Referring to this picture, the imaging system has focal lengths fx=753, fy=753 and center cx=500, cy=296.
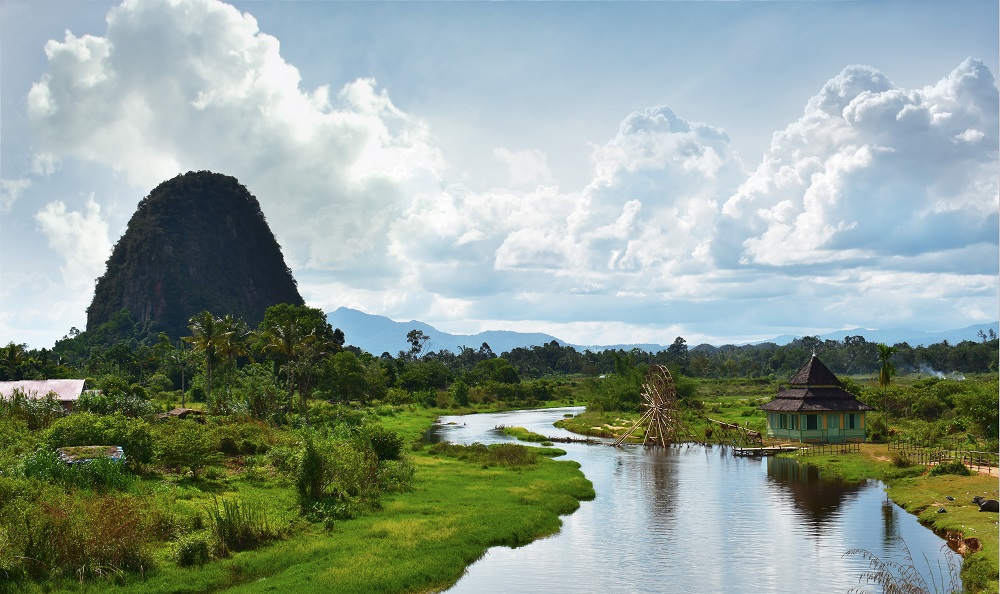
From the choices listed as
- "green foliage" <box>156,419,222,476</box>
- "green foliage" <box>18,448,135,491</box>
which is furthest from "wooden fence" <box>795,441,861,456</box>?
"green foliage" <box>18,448,135,491</box>

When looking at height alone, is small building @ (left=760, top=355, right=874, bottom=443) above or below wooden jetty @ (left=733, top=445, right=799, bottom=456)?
above

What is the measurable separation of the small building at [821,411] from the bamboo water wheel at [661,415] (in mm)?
10107

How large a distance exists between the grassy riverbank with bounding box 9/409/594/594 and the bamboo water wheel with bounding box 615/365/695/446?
24.7m

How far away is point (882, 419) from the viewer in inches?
2955

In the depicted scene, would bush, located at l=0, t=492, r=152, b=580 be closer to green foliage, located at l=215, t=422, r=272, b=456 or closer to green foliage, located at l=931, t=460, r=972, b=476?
green foliage, located at l=215, t=422, r=272, b=456

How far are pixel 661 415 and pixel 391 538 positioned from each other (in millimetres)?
48009

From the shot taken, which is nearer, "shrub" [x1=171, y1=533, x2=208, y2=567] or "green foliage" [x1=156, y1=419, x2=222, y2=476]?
"shrub" [x1=171, y1=533, x2=208, y2=567]

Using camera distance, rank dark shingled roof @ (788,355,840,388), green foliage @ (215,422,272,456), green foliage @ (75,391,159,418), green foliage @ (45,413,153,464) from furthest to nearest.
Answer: dark shingled roof @ (788,355,840,388) < green foliage @ (75,391,159,418) < green foliage @ (215,422,272,456) < green foliage @ (45,413,153,464)

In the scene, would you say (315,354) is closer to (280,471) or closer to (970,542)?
(280,471)

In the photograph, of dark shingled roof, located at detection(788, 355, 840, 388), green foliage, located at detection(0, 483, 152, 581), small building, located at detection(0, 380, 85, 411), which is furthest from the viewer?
dark shingled roof, located at detection(788, 355, 840, 388)

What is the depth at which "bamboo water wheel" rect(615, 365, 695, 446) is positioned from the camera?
7475cm

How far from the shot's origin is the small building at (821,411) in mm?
68312

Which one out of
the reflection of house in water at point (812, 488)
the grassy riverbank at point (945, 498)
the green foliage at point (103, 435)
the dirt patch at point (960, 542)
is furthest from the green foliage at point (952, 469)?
the green foliage at point (103, 435)

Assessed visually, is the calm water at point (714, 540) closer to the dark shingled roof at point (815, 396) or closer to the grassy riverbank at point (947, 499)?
the grassy riverbank at point (947, 499)
